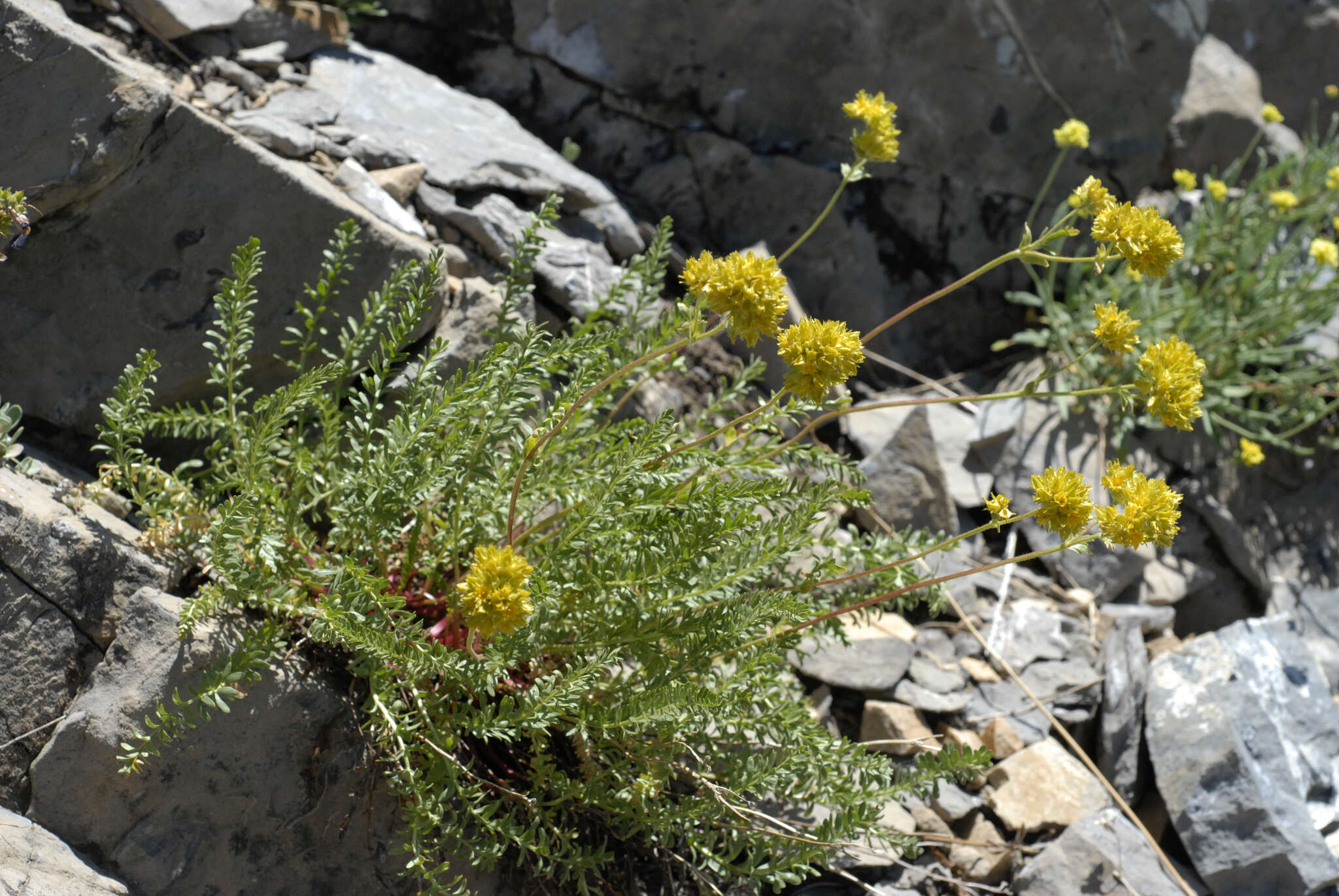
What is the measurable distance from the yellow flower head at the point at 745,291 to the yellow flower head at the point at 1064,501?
658 millimetres

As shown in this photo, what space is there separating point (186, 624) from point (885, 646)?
86.4 inches

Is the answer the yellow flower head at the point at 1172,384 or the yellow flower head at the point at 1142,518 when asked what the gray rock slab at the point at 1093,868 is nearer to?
the yellow flower head at the point at 1142,518

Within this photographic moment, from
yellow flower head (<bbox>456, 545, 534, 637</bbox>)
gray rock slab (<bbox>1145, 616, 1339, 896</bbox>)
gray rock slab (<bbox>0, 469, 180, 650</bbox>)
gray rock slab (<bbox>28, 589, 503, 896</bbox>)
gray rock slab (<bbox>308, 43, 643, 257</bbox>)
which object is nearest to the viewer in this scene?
yellow flower head (<bbox>456, 545, 534, 637</bbox>)

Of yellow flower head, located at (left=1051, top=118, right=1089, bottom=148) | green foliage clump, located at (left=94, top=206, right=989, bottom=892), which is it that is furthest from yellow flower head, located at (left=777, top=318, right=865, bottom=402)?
yellow flower head, located at (left=1051, top=118, right=1089, bottom=148)

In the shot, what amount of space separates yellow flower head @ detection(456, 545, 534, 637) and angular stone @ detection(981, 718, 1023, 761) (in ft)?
6.67

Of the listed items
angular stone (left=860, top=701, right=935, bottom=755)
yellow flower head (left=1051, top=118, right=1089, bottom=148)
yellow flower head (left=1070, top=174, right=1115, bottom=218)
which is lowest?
angular stone (left=860, top=701, right=935, bottom=755)

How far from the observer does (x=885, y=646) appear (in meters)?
3.38

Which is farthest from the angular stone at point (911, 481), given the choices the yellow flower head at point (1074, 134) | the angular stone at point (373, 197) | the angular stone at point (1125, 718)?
the angular stone at point (373, 197)

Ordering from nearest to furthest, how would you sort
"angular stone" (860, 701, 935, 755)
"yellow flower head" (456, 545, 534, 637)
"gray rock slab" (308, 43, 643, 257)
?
"yellow flower head" (456, 545, 534, 637) → "angular stone" (860, 701, 935, 755) → "gray rock slab" (308, 43, 643, 257)

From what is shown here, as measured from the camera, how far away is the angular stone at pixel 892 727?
3127 millimetres

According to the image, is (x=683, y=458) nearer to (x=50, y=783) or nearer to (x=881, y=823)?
(x=881, y=823)

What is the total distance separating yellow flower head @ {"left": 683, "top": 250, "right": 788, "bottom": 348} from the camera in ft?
6.31

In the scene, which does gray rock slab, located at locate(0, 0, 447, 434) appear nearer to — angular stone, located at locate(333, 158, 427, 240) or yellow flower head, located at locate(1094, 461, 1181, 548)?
angular stone, located at locate(333, 158, 427, 240)

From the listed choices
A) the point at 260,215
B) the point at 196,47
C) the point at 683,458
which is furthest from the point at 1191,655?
the point at 196,47
